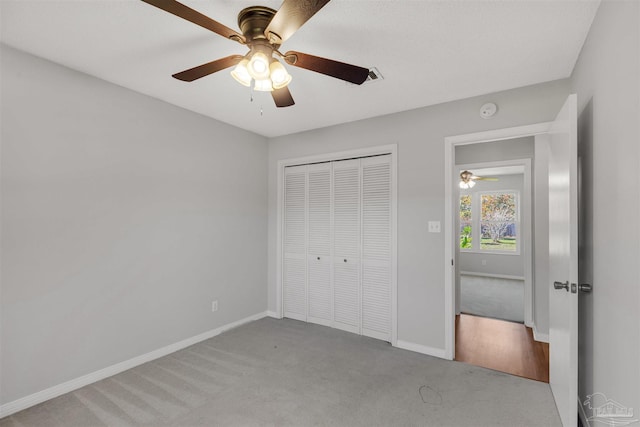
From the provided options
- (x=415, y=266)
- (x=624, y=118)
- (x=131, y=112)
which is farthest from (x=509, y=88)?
(x=131, y=112)

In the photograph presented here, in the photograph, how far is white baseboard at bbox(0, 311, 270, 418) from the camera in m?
2.07

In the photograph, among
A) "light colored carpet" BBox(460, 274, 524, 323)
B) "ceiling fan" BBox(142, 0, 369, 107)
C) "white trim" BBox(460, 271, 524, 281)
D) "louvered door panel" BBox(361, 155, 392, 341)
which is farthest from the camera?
"white trim" BBox(460, 271, 524, 281)

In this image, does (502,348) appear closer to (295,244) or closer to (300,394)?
Answer: (300,394)

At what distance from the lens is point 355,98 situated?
9.41 ft

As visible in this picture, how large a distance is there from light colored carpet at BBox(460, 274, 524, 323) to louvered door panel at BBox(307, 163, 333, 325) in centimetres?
212

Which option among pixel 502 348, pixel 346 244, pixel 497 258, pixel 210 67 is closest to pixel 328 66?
pixel 210 67

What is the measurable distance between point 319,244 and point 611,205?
2785 millimetres

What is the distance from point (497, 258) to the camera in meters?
7.00

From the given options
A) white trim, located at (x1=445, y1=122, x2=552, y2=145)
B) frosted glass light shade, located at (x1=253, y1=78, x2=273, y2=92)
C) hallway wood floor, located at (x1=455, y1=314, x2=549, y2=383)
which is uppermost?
frosted glass light shade, located at (x1=253, y1=78, x2=273, y2=92)

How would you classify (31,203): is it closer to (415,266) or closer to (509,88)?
(415,266)

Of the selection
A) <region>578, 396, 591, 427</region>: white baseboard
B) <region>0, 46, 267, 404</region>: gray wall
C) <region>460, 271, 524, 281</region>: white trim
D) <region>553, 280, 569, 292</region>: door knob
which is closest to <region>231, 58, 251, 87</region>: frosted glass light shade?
<region>0, 46, 267, 404</region>: gray wall

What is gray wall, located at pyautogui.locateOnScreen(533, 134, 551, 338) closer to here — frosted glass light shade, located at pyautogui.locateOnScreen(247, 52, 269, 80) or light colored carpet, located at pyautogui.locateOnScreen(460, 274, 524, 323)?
light colored carpet, located at pyautogui.locateOnScreen(460, 274, 524, 323)

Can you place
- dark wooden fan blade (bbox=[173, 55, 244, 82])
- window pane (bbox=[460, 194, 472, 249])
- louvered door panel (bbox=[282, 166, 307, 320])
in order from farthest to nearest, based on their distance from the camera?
window pane (bbox=[460, 194, 472, 249])
louvered door panel (bbox=[282, 166, 307, 320])
dark wooden fan blade (bbox=[173, 55, 244, 82])

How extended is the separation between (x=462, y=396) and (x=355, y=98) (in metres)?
2.59
